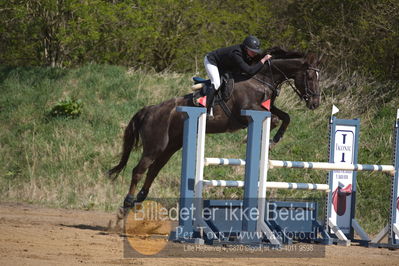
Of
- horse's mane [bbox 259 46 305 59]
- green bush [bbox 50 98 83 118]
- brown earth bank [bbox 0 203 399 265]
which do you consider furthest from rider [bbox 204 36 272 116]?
green bush [bbox 50 98 83 118]

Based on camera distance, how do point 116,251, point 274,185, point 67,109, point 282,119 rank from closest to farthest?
point 116,251, point 274,185, point 282,119, point 67,109

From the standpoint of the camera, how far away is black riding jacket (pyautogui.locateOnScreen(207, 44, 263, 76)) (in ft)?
26.0

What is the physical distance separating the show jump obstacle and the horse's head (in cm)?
101

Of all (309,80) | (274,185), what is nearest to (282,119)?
(309,80)

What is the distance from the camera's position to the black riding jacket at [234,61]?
793 cm

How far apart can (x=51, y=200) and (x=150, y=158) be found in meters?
3.56

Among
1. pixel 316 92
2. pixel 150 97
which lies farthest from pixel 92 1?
pixel 316 92

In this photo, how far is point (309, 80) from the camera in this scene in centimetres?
845

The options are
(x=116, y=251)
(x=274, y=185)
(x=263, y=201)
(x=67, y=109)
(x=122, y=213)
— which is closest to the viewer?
(x=116, y=251)

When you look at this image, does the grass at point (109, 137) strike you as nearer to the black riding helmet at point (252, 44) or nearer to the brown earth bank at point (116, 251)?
the brown earth bank at point (116, 251)

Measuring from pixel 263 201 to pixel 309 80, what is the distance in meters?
2.71

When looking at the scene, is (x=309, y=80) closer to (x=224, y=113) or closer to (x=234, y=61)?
(x=234, y=61)

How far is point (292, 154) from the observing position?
40.0 ft

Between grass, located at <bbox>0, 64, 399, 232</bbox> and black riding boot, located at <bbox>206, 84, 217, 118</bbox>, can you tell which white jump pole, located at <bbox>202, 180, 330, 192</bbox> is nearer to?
black riding boot, located at <bbox>206, 84, 217, 118</bbox>
